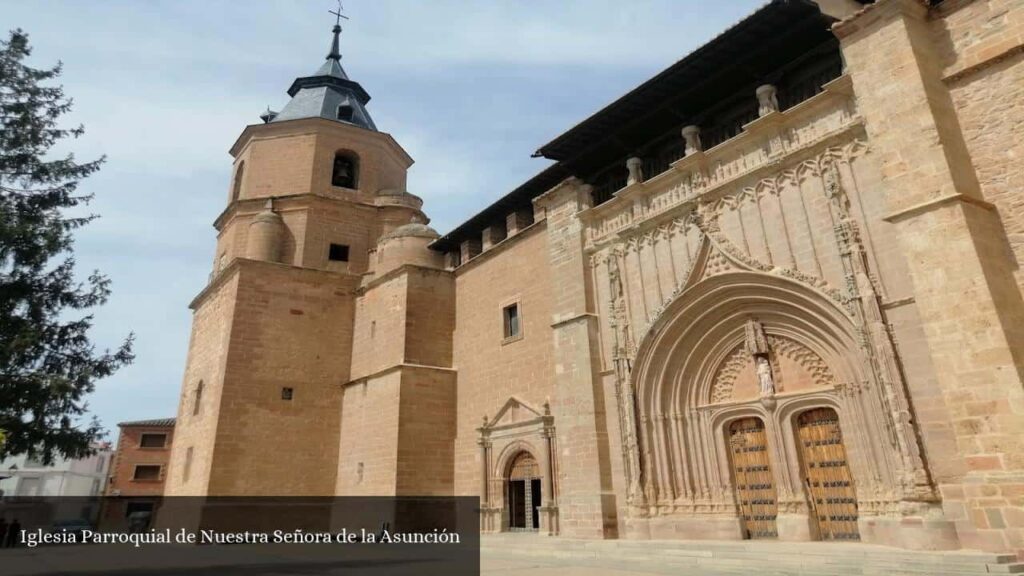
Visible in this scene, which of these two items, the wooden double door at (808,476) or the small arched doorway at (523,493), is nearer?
the wooden double door at (808,476)

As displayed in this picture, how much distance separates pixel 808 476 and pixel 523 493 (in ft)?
21.2

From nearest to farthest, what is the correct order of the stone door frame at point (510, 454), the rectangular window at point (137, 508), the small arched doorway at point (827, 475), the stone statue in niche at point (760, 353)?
the small arched doorway at point (827, 475) < the stone statue in niche at point (760, 353) < the stone door frame at point (510, 454) < the rectangular window at point (137, 508)

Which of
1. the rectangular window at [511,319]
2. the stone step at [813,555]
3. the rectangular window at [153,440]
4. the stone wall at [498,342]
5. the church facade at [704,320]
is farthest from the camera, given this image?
the rectangular window at [153,440]

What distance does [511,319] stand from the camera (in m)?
14.4

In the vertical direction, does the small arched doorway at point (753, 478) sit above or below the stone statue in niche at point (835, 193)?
below

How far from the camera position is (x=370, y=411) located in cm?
1543

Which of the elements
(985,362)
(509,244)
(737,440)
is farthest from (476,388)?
(985,362)

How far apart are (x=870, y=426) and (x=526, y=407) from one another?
22.4 ft

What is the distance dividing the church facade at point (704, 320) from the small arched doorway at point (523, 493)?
0.06 meters

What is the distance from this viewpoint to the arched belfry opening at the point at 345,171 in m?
19.9

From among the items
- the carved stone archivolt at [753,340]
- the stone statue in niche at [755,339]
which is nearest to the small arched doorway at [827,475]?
the carved stone archivolt at [753,340]

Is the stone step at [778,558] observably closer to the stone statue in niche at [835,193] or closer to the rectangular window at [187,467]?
the stone statue in niche at [835,193]

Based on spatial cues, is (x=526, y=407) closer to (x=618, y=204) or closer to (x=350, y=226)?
(x=618, y=204)
